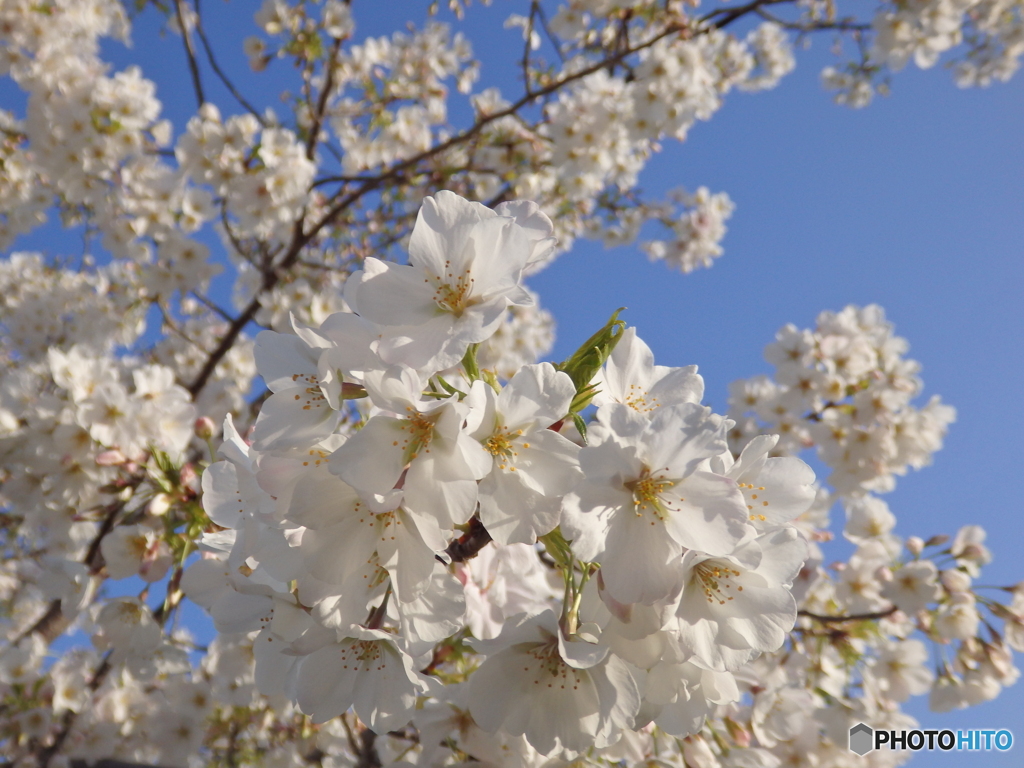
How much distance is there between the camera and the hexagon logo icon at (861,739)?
9.50ft

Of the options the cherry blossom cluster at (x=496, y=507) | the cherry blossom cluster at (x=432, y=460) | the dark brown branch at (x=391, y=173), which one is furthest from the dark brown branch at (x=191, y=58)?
Result: the cherry blossom cluster at (x=496, y=507)

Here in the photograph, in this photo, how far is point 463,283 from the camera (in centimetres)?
121

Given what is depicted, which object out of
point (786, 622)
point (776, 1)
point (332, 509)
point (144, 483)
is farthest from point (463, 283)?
point (776, 1)

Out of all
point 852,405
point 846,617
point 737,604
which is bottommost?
point 737,604

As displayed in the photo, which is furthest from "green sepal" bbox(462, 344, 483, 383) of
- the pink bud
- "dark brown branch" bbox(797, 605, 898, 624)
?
"dark brown branch" bbox(797, 605, 898, 624)

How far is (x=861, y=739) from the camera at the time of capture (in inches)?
115

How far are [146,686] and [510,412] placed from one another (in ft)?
12.7

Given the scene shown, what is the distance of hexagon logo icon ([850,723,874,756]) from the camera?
2.89 meters

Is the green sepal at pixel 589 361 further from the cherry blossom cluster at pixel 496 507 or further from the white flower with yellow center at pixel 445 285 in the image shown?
the white flower with yellow center at pixel 445 285

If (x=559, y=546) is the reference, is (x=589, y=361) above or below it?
above

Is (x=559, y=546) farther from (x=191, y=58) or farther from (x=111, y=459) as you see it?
(x=191, y=58)

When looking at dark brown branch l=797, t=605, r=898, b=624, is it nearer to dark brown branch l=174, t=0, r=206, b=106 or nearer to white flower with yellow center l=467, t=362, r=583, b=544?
white flower with yellow center l=467, t=362, r=583, b=544

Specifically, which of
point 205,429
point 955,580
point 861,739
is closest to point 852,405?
point 955,580

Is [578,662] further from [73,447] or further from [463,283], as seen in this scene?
[73,447]
